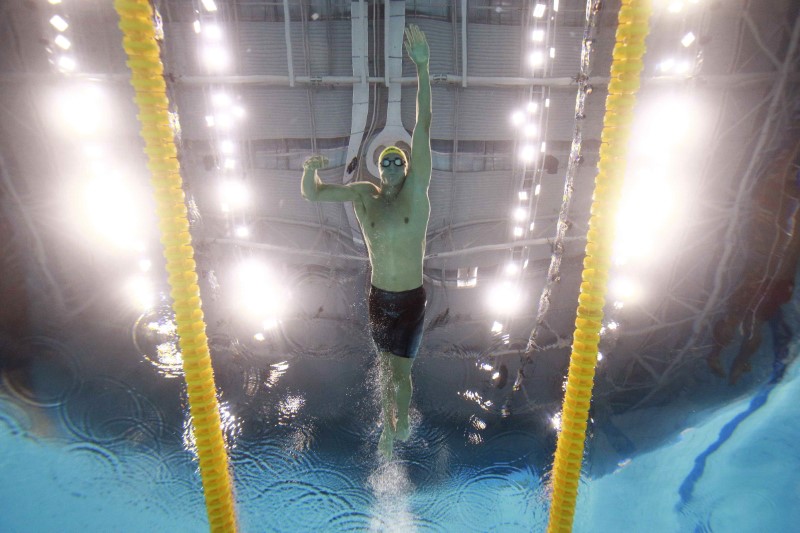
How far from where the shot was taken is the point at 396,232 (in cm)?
189

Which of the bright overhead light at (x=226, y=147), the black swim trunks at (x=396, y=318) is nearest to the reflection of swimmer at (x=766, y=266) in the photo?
the black swim trunks at (x=396, y=318)

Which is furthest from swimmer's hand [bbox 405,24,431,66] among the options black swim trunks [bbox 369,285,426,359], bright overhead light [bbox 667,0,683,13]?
bright overhead light [bbox 667,0,683,13]

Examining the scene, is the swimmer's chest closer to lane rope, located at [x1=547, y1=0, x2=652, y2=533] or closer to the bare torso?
the bare torso

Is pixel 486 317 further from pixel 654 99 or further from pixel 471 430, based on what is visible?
pixel 654 99

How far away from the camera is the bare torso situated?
1872 mm

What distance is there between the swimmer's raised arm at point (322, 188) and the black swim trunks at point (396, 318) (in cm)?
49

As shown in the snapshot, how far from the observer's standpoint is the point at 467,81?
96.0 inches

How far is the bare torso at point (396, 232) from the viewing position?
73.7 inches

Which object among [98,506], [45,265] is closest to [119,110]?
[45,265]

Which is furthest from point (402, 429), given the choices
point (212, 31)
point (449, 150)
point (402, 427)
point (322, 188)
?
point (212, 31)

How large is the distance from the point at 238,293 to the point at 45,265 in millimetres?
1037

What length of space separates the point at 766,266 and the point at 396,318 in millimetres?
2138

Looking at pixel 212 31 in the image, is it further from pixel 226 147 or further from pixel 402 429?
pixel 402 429

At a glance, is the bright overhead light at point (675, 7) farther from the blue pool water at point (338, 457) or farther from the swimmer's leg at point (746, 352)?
the blue pool water at point (338, 457)
